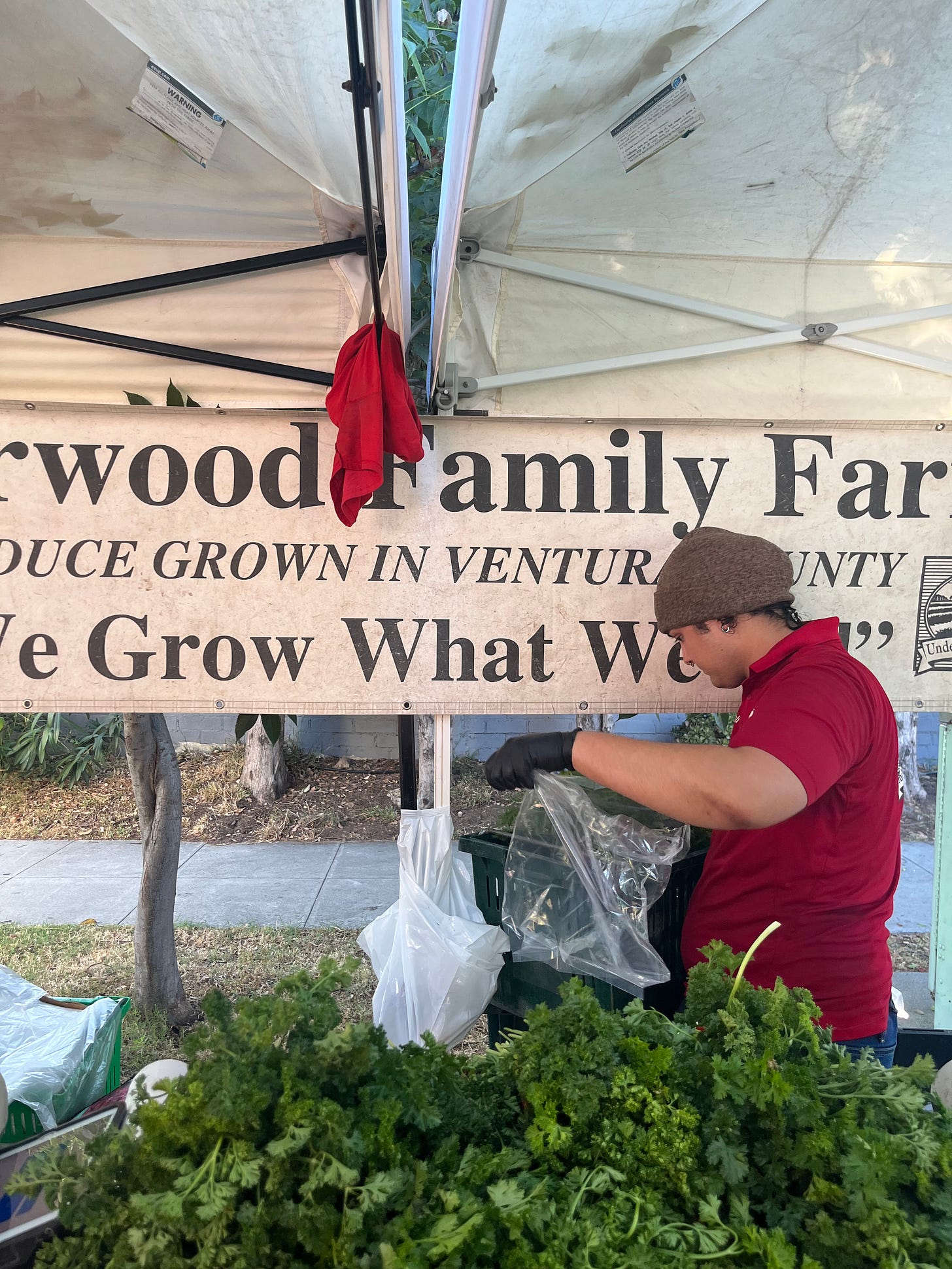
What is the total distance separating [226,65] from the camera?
161cm

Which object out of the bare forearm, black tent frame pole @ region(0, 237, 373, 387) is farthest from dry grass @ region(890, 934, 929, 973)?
black tent frame pole @ region(0, 237, 373, 387)

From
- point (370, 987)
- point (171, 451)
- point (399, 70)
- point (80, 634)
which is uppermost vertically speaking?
point (399, 70)

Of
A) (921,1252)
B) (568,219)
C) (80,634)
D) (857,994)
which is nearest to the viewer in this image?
(921,1252)

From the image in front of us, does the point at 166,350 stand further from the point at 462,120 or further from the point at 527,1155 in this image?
the point at 527,1155

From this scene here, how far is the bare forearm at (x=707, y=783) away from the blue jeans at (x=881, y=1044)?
65 centimetres

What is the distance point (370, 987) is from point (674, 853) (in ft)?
10.4

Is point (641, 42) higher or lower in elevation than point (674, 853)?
higher

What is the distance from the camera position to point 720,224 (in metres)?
2.41

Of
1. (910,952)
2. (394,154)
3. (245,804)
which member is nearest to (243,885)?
(245,804)

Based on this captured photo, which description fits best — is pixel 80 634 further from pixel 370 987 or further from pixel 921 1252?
pixel 370 987

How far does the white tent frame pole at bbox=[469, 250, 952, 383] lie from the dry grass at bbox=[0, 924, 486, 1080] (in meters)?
3.31

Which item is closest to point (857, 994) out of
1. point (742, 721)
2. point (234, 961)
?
point (742, 721)

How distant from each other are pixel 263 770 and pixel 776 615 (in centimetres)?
615

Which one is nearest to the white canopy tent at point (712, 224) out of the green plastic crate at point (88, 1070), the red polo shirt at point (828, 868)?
the red polo shirt at point (828, 868)
